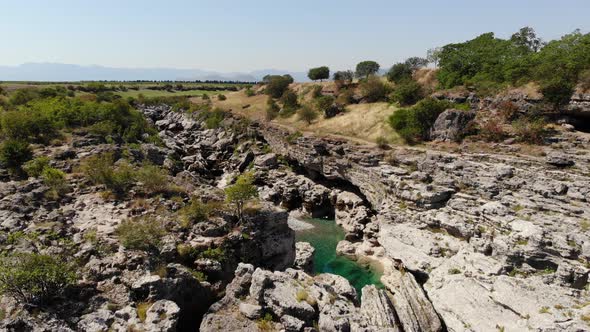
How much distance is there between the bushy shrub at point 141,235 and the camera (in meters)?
21.1

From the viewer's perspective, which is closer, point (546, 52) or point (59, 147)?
point (59, 147)

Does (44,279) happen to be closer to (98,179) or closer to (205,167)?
(98,179)

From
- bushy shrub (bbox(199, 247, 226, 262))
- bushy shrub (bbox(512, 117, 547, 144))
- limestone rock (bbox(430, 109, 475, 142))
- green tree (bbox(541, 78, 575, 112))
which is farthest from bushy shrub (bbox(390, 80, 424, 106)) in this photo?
bushy shrub (bbox(199, 247, 226, 262))

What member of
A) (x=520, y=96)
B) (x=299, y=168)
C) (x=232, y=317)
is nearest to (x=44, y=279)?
(x=232, y=317)

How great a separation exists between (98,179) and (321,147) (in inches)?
1118

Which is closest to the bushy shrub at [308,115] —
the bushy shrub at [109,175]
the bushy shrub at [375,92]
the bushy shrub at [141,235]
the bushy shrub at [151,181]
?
the bushy shrub at [375,92]

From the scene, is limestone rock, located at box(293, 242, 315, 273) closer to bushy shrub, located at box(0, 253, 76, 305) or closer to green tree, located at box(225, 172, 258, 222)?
green tree, located at box(225, 172, 258, 222)

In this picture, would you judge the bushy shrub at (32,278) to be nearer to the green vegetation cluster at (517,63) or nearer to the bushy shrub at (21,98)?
the green vegetation cluster at (517,63)

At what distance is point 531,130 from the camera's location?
117 ft

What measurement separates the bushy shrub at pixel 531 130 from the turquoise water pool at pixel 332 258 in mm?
22269

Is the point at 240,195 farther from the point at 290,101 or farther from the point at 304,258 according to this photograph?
the point at 290,101

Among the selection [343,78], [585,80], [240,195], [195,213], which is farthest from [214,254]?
[343,78]

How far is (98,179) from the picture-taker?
98.9ft

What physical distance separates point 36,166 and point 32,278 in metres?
20.0
